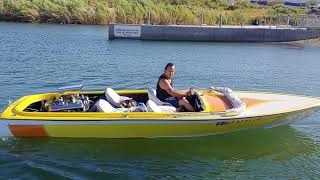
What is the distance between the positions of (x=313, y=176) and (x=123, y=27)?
1226 inches

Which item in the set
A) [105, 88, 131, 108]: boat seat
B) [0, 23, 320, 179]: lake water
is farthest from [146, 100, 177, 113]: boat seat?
[105, 88, 131, 108]: boat seat

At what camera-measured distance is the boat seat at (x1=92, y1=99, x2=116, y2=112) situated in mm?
10007

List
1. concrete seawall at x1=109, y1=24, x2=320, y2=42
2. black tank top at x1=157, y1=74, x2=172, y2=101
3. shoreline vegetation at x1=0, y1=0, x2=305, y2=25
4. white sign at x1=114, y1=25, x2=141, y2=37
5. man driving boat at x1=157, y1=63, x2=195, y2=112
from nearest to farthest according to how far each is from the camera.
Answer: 1. man driving boat at x1=157, y1=63, x2=195, y2=112
2. black tank top at x1=157, y1=74, x2=172, y2=101
3. white sign at x1=114, y1=25, x2=141, y2=37
4. concrete seawall at x1=109, y1=24, x2=320, y2=42
5. shoreline vegetation at x1=0, y1=0, x2=305, y2=25

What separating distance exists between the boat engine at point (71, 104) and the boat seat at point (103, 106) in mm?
298

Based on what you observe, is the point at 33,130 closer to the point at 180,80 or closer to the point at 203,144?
the point at 203,144

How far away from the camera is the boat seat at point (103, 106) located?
32.8 ft

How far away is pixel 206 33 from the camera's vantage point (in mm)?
40156

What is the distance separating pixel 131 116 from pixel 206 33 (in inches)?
1225

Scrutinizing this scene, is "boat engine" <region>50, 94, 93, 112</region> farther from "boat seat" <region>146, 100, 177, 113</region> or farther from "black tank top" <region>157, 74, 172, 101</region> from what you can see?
"black tank top" <region>157, 74, 172, 101</region>

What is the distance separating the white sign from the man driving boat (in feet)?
92.9

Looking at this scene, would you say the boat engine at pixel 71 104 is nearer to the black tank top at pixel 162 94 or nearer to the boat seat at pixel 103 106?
the boat seat at pixel 103 106

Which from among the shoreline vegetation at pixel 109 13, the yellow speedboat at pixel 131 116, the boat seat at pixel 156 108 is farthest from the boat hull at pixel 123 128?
the shoreline vegetation at pixel 109 13

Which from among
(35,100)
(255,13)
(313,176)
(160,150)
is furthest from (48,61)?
(255,13)

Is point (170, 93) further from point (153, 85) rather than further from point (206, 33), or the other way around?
point (206, 33)
